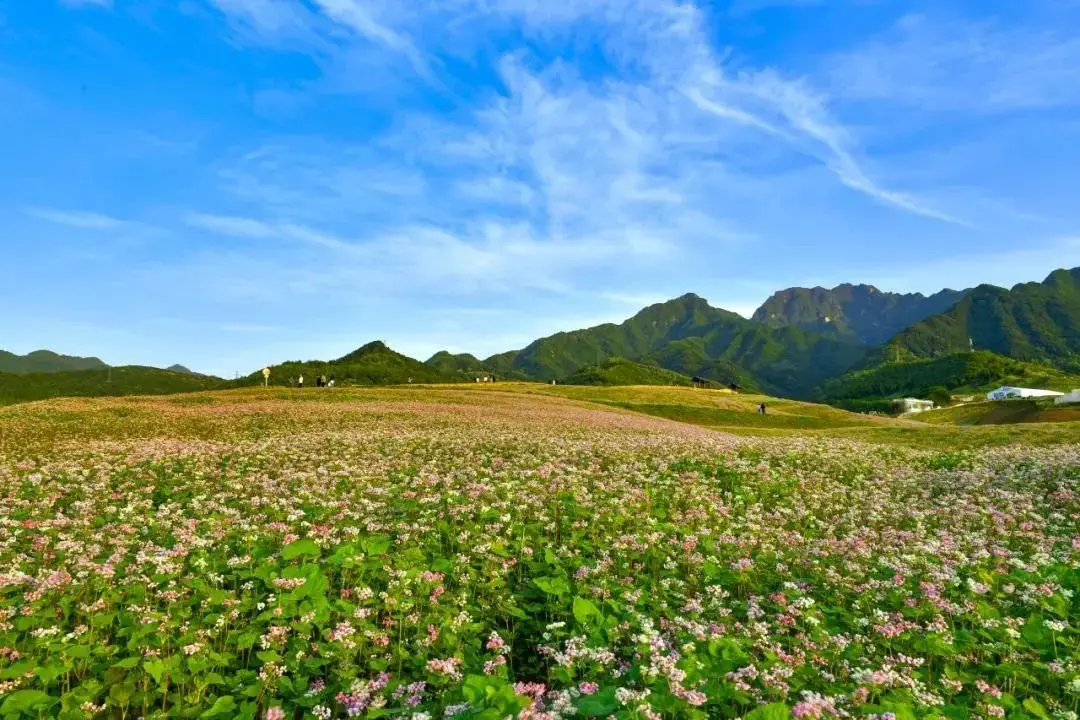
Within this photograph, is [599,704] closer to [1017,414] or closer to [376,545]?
[376,545]

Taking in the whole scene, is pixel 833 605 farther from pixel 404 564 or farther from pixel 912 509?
pixel 912 509

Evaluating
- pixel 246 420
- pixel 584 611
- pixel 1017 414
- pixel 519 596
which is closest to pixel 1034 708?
pixel 584 611

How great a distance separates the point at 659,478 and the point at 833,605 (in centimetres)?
942

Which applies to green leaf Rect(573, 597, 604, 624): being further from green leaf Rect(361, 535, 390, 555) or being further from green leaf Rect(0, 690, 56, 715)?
green leaf Rect(0, 690, 56, 715)

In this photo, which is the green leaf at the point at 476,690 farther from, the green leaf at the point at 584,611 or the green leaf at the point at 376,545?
the green leaf at the point at 376,545

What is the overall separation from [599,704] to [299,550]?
20.0 feet

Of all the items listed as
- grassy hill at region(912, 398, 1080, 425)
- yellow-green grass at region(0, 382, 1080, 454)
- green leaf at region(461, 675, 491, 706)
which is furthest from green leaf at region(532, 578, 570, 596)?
grassy hill at region(912, 398, 1080, 425)

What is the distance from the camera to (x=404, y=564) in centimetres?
923

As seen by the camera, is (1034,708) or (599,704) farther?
(1034,708)

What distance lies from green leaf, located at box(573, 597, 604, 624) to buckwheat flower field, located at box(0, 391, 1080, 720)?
4 cm

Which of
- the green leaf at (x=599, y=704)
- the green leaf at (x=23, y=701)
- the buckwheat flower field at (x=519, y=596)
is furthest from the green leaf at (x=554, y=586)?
the green leaf at (x=23, y=701)

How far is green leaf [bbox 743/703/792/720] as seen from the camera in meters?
4.65

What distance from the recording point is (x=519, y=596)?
29.8ft

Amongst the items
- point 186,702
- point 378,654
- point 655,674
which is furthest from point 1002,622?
point 186,702
